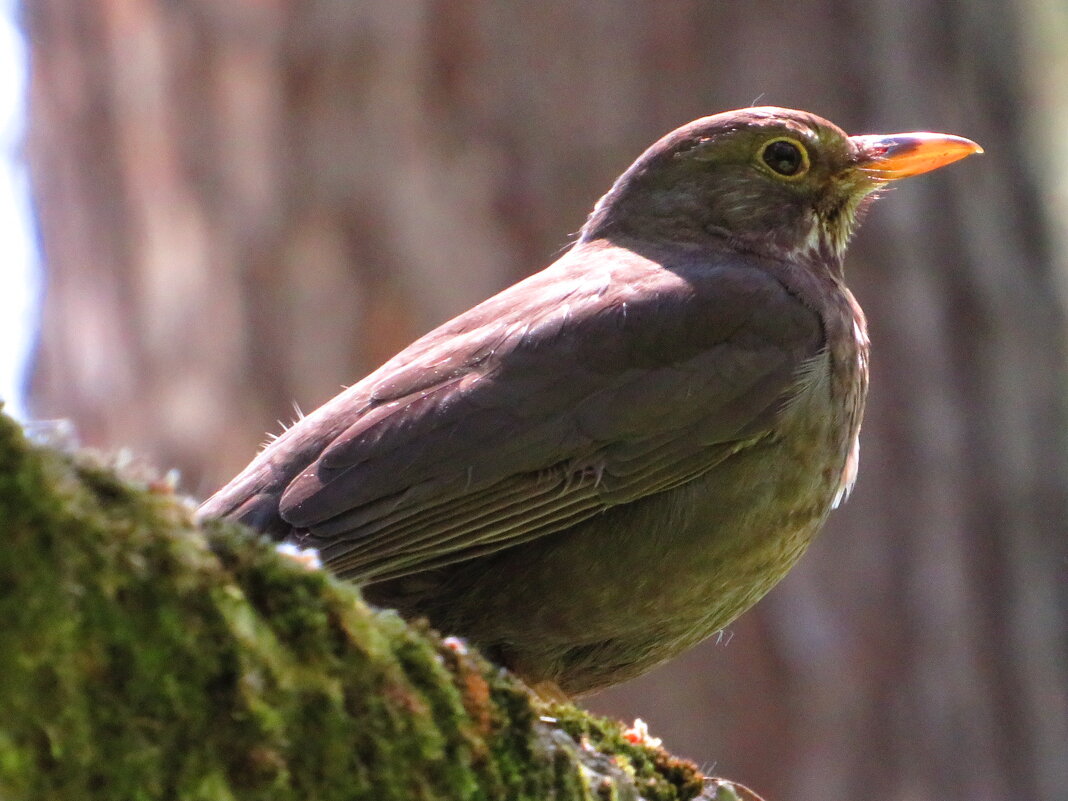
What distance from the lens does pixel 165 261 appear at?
7227 mm

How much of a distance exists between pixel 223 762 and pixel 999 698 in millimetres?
5320

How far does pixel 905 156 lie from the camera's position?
16.6 feet

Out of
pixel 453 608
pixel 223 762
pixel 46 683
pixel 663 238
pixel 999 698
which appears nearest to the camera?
pixel 46 683

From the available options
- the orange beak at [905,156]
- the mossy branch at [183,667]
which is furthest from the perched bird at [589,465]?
the mossy branch at [183,667]

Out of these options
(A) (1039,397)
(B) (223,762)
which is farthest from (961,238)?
(B) (223,762)

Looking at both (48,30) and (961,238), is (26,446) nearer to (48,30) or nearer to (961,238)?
(961,238)

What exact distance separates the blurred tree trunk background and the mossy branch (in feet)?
14.5

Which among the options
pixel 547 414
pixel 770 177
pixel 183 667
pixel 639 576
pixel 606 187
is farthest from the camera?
pixel 606 187

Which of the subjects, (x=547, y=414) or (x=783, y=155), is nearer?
(x=547, y=414)

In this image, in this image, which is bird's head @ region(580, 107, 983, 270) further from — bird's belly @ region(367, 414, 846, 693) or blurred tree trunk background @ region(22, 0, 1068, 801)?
blurred tree trunk background @ region(22, 0, 1068, 801)

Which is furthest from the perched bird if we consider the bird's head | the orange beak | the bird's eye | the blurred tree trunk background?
the blurred tree trunk background

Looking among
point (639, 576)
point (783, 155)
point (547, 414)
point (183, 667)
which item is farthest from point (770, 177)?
point (183, 667)

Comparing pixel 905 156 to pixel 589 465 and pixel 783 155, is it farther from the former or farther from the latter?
pixel 589 465

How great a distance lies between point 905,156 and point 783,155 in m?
0.43
